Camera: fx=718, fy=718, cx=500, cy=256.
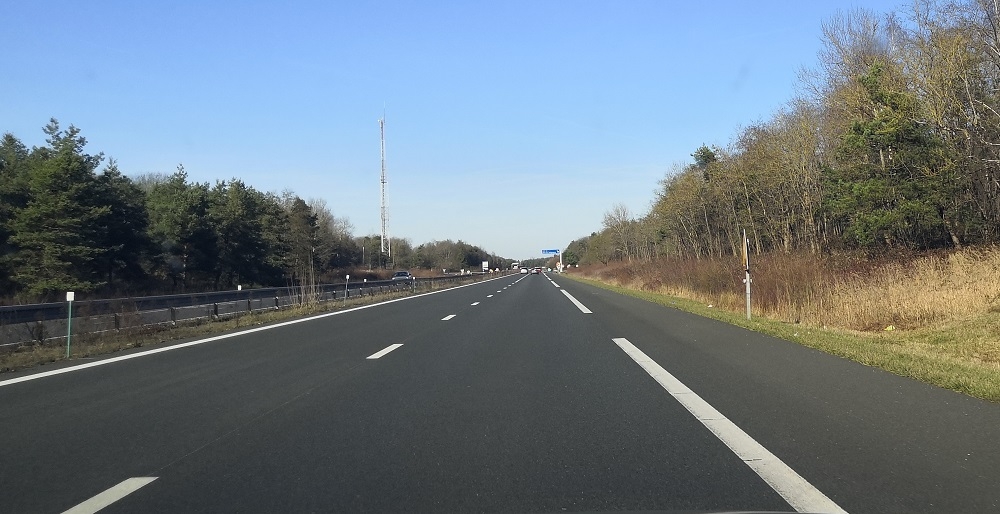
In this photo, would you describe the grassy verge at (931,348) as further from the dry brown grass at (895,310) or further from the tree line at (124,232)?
the tree line at (124,232)

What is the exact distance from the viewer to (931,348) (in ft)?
45.8

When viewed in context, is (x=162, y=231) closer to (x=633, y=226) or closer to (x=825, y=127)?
(x=825, y=127)

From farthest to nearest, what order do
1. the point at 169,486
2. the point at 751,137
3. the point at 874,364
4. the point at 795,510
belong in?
the point at 751,137, the point at 874,364, the point at 169,486, the point at 795,510

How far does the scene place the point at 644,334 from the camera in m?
17.9

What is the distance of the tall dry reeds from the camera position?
1808 centimetres

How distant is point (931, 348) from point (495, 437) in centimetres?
1094

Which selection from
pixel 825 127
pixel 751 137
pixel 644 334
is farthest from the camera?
pixel 751 137

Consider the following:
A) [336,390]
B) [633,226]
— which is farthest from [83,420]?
[633,226]

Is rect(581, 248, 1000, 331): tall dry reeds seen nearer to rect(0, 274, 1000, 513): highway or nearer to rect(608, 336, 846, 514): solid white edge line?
rect(0, 274, 1000, 513): highway

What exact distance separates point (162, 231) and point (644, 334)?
168 ft

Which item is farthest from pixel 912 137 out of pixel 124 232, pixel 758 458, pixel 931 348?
pixel 124 232

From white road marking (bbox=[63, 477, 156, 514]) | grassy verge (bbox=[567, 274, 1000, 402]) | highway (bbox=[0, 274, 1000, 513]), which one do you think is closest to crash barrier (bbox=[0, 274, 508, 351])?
highway (bbox=[0, 274, 1000, 513])

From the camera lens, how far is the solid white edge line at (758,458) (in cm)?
496

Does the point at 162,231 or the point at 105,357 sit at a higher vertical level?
the point at 162,231
